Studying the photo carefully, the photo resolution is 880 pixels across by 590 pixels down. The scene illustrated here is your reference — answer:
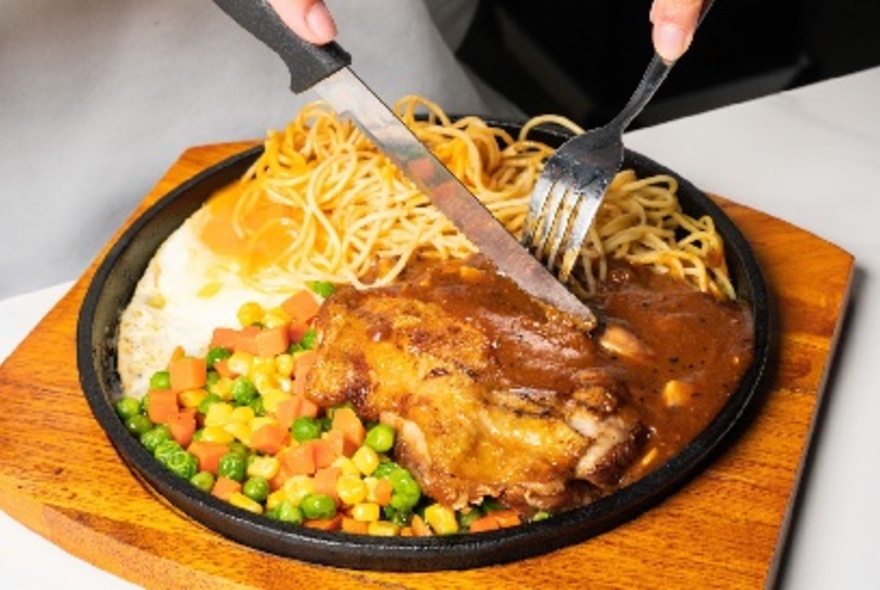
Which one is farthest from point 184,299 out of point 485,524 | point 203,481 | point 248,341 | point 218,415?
point 485,524

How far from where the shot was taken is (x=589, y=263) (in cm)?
342

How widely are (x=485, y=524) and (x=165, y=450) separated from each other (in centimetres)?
80

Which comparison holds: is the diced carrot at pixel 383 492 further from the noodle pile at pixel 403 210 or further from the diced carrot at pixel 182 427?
the noodle pile at pixel 403 210

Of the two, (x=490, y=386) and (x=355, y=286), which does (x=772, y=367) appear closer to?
(x=490, y=386)

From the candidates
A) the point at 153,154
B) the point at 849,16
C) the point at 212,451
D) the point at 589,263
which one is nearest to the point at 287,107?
the point at 153,154

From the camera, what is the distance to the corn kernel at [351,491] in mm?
2814

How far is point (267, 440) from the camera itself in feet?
9.86

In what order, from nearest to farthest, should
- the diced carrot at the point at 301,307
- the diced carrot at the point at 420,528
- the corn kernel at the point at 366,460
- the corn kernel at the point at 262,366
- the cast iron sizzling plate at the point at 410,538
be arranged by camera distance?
the cast iron sizzling plate at the point at 410,538, the diced carrot at the point at 420,528, the corn kernel at the point at 366,460, the corn kernel at the point at 262,366, the diced carrot at the point at 301,307

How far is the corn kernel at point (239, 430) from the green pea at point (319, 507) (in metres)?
→ 0.31

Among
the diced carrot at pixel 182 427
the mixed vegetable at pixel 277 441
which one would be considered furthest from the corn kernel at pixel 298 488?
the diced carrot at pixel 182 427

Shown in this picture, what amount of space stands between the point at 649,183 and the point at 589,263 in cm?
43

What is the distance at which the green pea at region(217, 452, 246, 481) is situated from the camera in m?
2.90

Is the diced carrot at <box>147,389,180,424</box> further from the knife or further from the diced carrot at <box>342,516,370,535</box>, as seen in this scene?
the knife

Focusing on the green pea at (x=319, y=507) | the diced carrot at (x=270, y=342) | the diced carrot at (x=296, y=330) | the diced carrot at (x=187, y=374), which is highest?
the diced carrot at (x=296, y=330)
